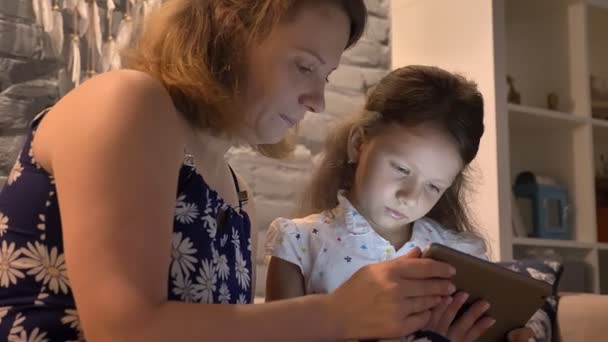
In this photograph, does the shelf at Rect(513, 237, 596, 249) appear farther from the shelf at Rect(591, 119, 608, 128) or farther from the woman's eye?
the woman's eye

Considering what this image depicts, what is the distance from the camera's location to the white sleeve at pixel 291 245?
1.38m

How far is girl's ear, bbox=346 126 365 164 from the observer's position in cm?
146

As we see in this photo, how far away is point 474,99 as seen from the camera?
4.84 feet

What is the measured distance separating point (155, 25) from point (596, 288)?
2012 millimetres

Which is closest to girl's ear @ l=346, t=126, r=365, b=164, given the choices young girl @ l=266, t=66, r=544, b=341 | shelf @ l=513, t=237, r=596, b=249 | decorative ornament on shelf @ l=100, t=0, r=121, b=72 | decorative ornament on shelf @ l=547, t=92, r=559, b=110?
young girl @ l=266, t=66, r=544, b=341

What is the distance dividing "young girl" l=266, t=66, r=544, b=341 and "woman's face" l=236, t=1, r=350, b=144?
15.5 inches

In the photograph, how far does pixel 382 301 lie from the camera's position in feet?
2.76

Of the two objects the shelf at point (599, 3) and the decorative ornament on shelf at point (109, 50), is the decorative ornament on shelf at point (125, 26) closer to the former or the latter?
the decorative ornament on shelf at point (109, 50)

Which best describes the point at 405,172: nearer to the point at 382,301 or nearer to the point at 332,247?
the point at 332,247

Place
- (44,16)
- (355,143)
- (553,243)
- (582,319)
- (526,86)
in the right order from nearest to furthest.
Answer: (582,319), (355,143), (44,16), (553,243), (526,86)

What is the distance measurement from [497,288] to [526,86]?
186 centimetres

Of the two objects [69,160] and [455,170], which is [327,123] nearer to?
[455,170]

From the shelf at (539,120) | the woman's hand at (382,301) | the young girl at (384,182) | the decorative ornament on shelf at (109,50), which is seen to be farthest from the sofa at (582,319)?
the decorative ornament on shelf at (109,50)

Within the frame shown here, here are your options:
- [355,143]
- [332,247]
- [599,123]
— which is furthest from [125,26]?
[599,123]
